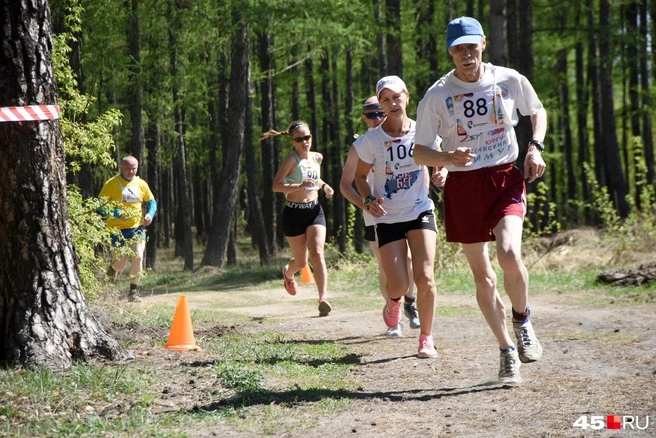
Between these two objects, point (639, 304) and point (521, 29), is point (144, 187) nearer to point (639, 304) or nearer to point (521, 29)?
point (639, 304)

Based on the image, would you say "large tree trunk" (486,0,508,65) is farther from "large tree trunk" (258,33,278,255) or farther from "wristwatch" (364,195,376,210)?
"wristwatch" (364,195,376,210)

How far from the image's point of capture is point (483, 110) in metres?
5.96

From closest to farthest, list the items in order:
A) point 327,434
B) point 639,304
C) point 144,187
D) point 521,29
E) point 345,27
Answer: point 327,434 → point 639,304 → point 144,187 → point 345,27 → point 521,29

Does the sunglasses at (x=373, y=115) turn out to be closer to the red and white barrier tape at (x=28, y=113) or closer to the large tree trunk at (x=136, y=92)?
the red and white barrier tape at (x=28, y=113)

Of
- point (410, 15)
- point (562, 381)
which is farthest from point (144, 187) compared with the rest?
point (410, 15)

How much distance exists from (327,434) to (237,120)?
18.5 meters

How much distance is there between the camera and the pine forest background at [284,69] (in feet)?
69.4

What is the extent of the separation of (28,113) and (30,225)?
0.77 m

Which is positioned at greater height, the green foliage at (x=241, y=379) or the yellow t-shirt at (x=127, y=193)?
the yellow t-shirt at (x=127, y=193)

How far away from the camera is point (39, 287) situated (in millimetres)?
6215

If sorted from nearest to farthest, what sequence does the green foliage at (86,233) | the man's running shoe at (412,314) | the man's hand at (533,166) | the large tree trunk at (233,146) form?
the man's hand at (533,166), the man's running shoe at (412,314), the green foliage at (86,233), the large tree trunk at (233,146)

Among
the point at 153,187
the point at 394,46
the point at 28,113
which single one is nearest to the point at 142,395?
the point at 28,113

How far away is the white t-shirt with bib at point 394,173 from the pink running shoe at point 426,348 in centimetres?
100

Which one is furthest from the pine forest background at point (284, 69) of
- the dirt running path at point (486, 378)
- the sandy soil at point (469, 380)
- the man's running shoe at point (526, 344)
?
the man's running shoe at point (526, 344)
